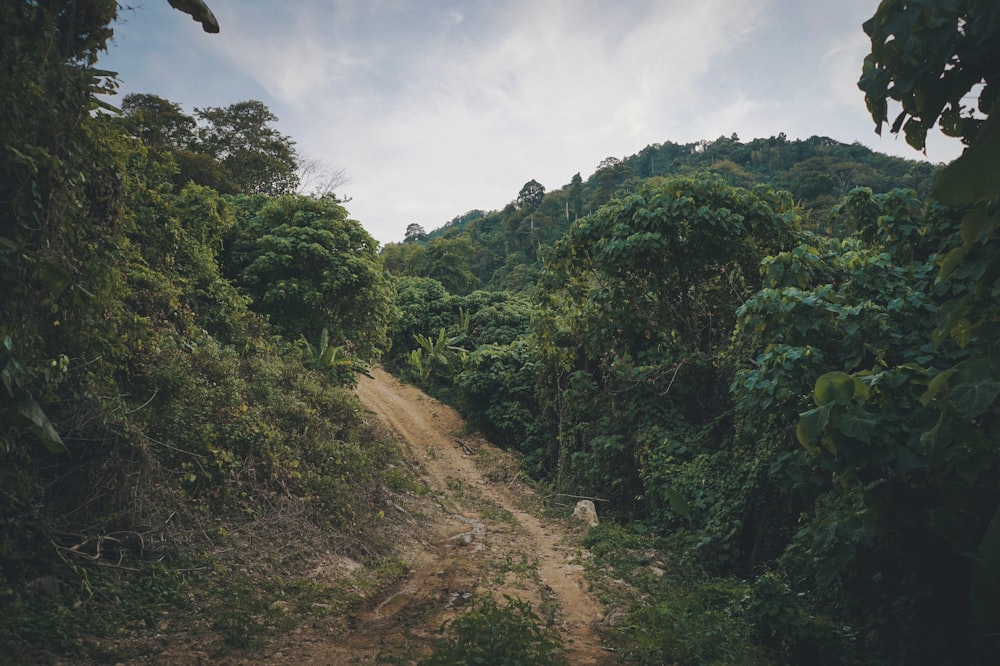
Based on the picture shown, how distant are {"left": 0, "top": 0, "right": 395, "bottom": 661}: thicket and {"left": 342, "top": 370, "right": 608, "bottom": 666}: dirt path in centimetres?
124

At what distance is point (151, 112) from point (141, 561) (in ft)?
83.2

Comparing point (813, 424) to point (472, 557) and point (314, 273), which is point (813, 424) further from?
point (314, 273)

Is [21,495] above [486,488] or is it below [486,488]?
above

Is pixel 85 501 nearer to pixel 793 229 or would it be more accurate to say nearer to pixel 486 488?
pixel 486 488

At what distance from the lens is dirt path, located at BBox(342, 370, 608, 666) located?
17.4ft

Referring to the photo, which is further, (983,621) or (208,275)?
(208,275)

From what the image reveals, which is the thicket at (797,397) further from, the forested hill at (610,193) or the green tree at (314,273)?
the forested hill at (610,193)

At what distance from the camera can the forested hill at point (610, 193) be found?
3566 centimetres

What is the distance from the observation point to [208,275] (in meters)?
9.82

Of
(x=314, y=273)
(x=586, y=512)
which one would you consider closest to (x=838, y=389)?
(x=586, y=512)

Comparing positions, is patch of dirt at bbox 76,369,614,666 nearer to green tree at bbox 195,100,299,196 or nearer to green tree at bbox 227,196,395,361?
green tree at bbox 227,196,395,361

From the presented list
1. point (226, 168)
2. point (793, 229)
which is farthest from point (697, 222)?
point (226, 168)

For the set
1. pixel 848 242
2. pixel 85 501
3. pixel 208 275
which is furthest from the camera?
pixel 208 275

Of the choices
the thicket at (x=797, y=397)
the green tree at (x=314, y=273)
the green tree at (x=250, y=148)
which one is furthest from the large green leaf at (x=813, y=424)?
the green tree at (x=250, y=148)
